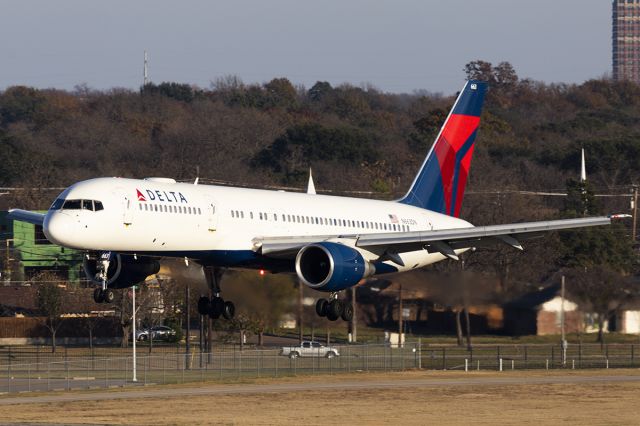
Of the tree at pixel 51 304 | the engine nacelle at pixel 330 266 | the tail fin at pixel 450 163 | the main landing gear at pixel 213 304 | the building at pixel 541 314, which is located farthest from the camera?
the tree at pixel 51 304

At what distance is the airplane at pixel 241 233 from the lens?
158ft

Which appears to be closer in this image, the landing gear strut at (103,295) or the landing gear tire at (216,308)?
the landing gear strut at (103,295)

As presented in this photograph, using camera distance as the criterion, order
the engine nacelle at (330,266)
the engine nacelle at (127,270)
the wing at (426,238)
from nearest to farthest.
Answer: the engine nacelle at (330,266) → the wing at (426,238) → the engine nacelle at (127,270)

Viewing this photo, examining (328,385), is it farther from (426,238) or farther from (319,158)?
(319,158)

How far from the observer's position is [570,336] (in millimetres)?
76125

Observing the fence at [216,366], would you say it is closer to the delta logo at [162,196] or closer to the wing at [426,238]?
the wing at [426,238]

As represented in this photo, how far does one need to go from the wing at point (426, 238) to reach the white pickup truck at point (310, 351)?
31.6m

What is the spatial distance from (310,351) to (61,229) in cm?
4463

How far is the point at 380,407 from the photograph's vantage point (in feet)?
218

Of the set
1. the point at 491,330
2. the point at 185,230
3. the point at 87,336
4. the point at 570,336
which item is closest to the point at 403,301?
the point at 491,330

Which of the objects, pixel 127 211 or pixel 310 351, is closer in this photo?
pixel 127 211

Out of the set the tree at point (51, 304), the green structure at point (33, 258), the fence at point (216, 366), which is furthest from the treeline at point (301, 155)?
the fence at point (216, 366)

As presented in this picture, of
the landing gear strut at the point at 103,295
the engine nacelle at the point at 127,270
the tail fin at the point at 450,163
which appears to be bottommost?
the landing gear strut at the point at 103,295

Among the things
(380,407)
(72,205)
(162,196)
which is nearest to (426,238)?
(162,196)
